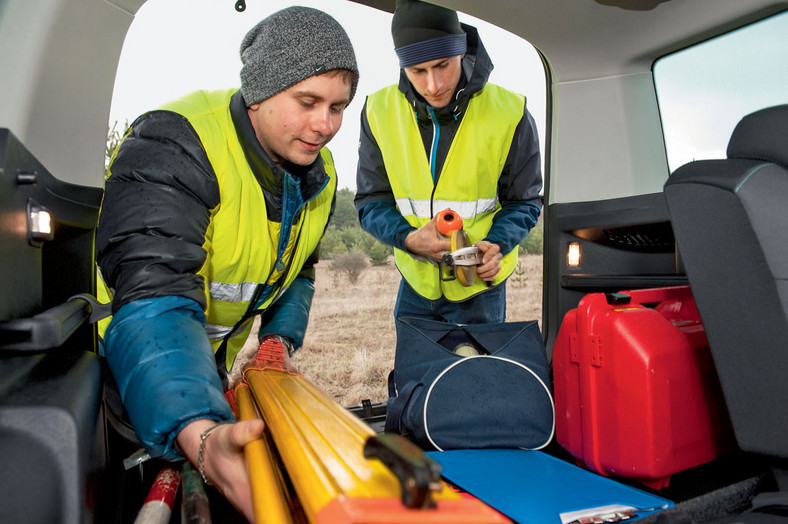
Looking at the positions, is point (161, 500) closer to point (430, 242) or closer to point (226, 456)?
point (226, 456)

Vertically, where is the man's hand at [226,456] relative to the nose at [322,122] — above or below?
below

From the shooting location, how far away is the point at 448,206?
2.34 m

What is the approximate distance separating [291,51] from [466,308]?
139 centimetres

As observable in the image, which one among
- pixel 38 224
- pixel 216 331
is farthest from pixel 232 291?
pixel 38 224

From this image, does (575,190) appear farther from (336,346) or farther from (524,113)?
(336,346)

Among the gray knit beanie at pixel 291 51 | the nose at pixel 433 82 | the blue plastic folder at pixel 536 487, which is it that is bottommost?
the blue plastic folder at pixel 536 487

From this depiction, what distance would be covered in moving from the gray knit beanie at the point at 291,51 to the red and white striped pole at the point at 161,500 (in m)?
0.90

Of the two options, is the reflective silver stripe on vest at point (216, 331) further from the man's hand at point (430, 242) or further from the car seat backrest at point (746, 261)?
the car seat backrest at point (746, 261)

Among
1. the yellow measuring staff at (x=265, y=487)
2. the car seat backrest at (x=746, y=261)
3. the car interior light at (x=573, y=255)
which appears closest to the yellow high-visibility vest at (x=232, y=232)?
the yellow measuring staff at (x=265, y=487)

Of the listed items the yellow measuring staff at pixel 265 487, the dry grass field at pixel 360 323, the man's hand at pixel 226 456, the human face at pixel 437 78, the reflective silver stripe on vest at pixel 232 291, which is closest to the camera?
the yellow measuring staff at pixel 265 487

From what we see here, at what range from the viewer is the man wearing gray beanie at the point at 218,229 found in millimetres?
974

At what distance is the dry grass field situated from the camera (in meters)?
2.80

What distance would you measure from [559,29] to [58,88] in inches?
69.9

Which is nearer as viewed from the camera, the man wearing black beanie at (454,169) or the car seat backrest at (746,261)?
the car seat backrest at (746,261)
